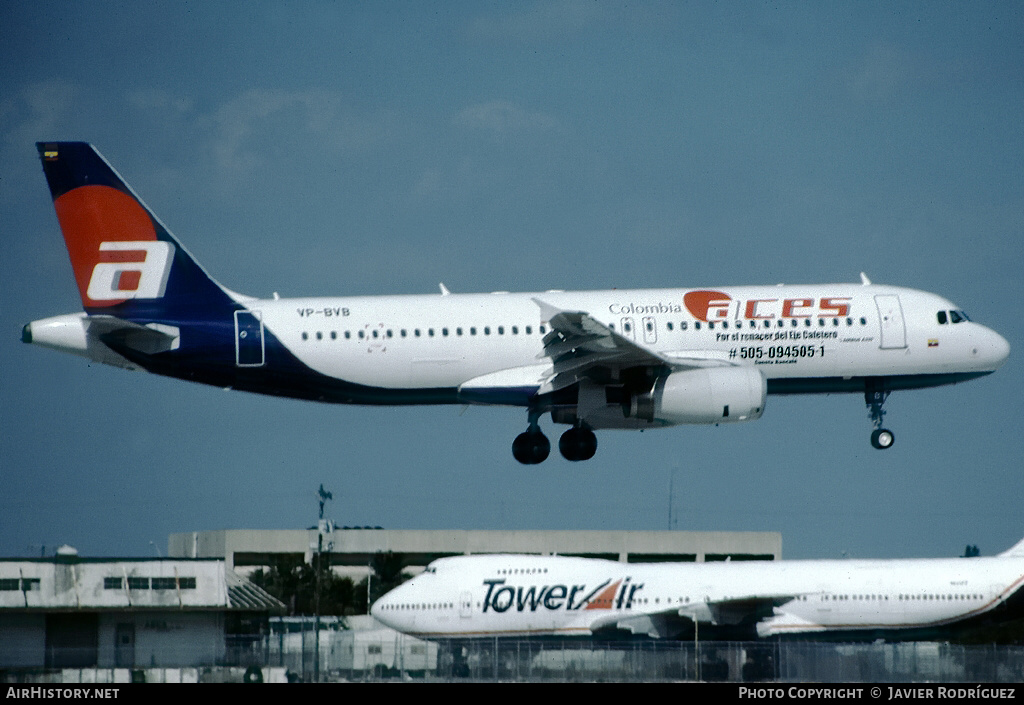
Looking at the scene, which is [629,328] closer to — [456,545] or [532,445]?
[532,445]

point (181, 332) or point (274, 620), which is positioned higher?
point (181, 332)

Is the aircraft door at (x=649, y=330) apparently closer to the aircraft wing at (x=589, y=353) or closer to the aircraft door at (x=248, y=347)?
the aircraft wing at (x=589, y=353)

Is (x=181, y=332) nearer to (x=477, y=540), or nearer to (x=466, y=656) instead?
(x=466, y=656)

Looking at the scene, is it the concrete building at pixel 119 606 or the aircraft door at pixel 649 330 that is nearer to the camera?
the aircraft door at pixel 649 330

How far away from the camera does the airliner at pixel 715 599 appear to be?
59469 mm

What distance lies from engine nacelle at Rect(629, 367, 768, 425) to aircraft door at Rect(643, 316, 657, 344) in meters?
1.79

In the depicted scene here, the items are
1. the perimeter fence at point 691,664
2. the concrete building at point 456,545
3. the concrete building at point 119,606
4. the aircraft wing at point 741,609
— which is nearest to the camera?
the perimeter fence at point 691,664

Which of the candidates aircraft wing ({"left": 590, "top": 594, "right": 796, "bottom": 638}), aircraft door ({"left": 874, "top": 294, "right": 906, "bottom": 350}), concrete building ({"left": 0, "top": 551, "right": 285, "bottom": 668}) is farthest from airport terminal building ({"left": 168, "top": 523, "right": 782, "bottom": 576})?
aircraft door ({"left": 874, "top": 294, "right": 906, "bottom": 350})

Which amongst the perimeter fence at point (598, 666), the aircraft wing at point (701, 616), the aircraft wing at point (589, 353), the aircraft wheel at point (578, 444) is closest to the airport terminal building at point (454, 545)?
the aircraft wing at point (701, 616)

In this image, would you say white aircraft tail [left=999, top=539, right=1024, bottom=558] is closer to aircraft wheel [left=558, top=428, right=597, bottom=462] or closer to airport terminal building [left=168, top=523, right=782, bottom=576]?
aircraft wheel [left=558, top=428, right=597, bottom=462]

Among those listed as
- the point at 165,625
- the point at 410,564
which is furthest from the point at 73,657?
the point at 410,564

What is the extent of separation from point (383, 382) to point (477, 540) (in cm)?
5546

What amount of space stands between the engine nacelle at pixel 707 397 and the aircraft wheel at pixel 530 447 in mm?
4418
